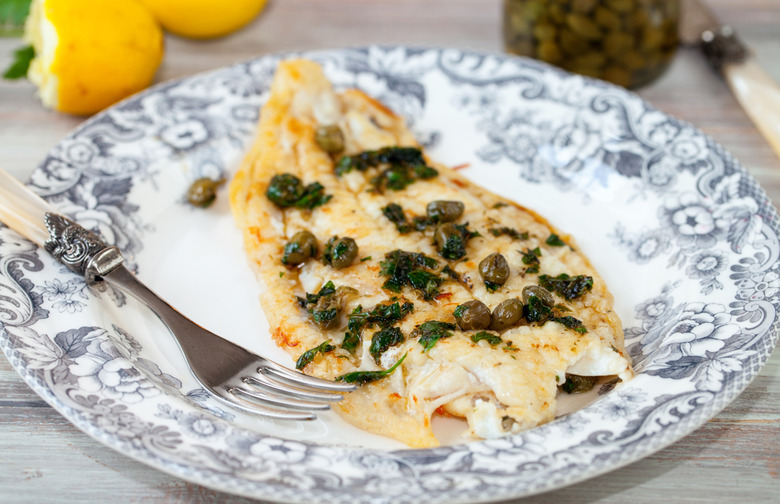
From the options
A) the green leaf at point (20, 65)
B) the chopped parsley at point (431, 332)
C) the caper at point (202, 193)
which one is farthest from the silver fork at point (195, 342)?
the green leaf at point (20, 65)

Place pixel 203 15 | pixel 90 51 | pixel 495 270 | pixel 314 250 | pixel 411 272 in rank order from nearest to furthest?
pixel 495 270, pixel 411 272, pixel 314 250, pixel 90 51, pixel 203 15

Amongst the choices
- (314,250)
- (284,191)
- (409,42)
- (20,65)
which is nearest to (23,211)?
(284,191)

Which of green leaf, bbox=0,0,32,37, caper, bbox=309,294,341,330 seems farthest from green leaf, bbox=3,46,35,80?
caper, bbox=309,294,341,330

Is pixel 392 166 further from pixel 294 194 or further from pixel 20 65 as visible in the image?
pixel 20 65

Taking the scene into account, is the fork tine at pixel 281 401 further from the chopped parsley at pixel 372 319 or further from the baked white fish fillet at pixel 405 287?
the chopped parsley at pixel 372 319

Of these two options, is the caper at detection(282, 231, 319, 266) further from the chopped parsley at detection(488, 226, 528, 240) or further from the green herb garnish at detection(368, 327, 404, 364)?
the chopped parsley at detection(488, 226, 528, 240)
